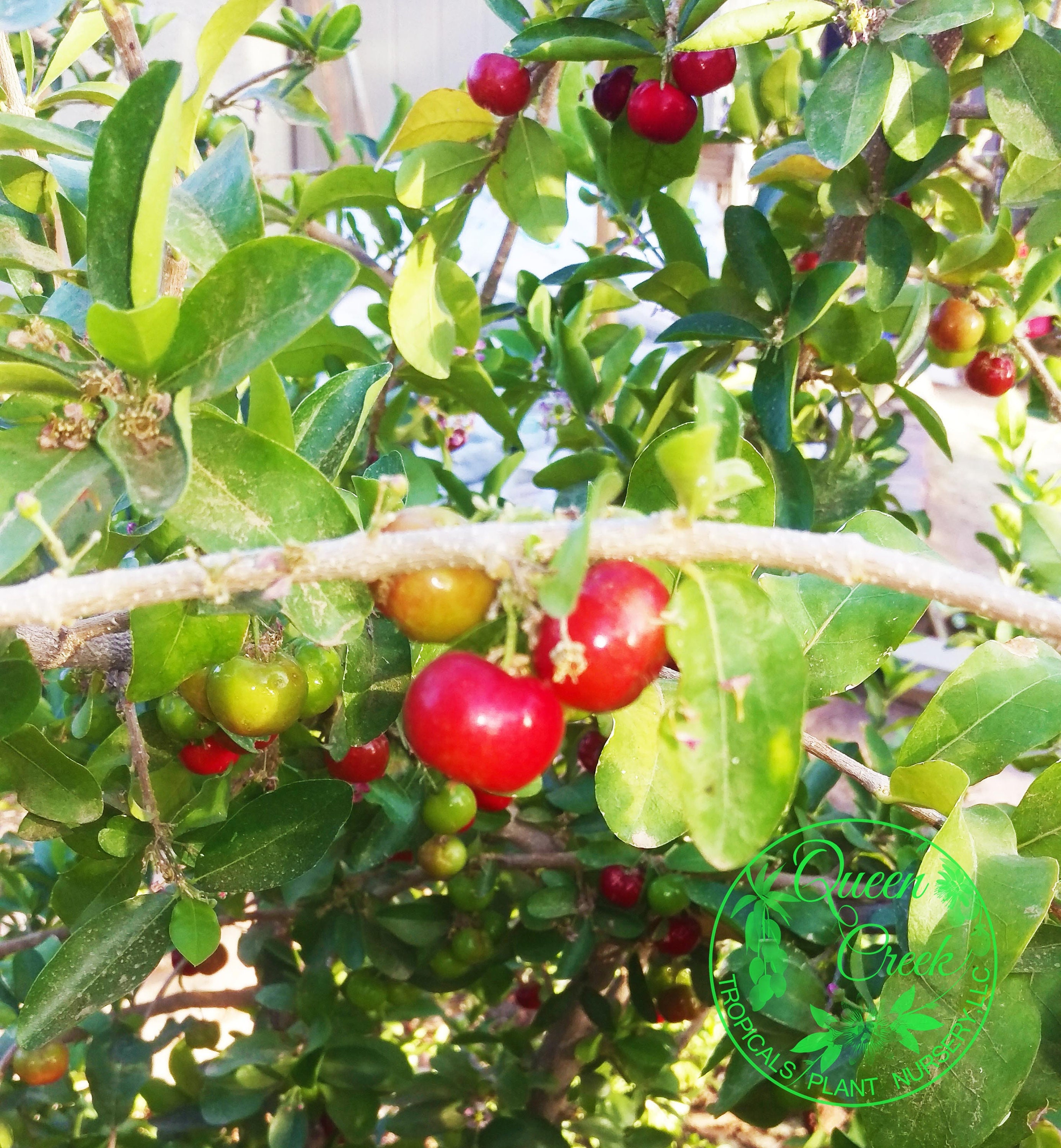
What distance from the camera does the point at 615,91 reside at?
1.25 meters

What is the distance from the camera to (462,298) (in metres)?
1.28

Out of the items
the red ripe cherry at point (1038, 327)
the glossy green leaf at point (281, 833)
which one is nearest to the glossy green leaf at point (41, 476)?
the glossy green leaf at point (281, 833)

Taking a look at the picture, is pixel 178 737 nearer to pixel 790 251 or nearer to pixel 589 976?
pixel 589 976

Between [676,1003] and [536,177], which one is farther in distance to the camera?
[676,1003]

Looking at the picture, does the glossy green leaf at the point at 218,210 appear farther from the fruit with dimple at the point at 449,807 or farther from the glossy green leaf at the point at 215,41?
the fruit with dimple at the point at 449,807

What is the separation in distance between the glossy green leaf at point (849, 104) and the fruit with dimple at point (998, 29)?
114 mm

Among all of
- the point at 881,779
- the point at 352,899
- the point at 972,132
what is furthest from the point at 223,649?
the point at 972,132

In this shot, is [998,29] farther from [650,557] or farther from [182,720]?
[182,720]

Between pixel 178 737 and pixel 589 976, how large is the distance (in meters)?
1.09

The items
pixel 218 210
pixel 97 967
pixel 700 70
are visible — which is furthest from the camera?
pixel 700 70

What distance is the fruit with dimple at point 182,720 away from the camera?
945 millimetres

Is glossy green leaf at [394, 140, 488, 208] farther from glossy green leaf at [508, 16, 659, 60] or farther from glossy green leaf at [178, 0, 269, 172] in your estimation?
glossy green leaf at [178, 0, 269, 172]

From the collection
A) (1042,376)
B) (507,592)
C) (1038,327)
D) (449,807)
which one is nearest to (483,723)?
(507,592)

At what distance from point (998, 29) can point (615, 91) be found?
462 millimetres
